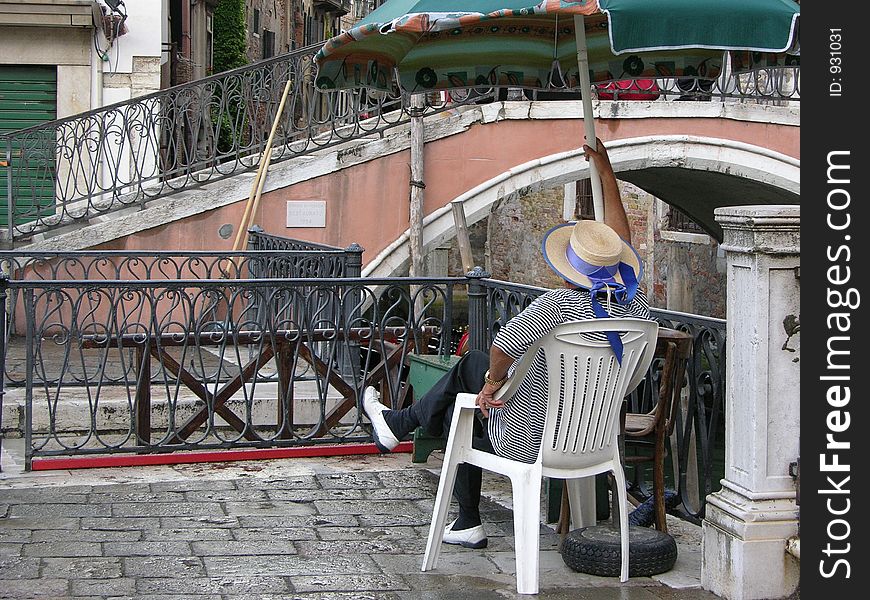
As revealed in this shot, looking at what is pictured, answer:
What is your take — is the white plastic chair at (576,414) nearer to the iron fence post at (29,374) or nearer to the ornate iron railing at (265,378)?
the ornate iron railing at (265,378)

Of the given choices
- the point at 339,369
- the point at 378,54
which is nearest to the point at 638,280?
the point at 378,54

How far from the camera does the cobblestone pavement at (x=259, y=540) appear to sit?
15.4 ft

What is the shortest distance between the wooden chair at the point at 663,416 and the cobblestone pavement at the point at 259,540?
302mm

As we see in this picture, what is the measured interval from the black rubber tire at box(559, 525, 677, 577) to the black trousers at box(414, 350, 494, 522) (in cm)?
44

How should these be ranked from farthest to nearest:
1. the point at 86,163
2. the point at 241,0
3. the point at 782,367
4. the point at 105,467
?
→ the point at 241,0
the point at 86,163
the point at 105,467
the point at 782,367

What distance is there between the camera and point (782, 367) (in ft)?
14.6

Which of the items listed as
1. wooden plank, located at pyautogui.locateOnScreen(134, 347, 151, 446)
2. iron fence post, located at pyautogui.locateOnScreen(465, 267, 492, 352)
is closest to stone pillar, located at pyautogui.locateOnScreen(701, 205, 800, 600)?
iron fence post, located at pyautogui.locateOnScreen(465, 267, 492, 352)

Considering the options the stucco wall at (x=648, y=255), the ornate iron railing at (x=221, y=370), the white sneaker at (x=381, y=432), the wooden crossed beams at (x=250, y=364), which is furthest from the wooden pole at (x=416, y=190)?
the white sneaker at (x=381, y=432)

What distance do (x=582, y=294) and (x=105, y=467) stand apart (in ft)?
10.5

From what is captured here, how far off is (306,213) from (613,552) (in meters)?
8.82

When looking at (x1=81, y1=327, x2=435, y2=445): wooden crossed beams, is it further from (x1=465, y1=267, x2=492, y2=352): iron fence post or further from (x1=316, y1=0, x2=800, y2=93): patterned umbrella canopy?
(x1=316, y1=0, x2=800, y2=93): patterned umbrella canopy

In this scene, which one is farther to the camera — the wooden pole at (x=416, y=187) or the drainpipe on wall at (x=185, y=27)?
the drainpipe on wall at (x=185, y=27)

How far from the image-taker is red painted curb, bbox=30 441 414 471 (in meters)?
6.73
